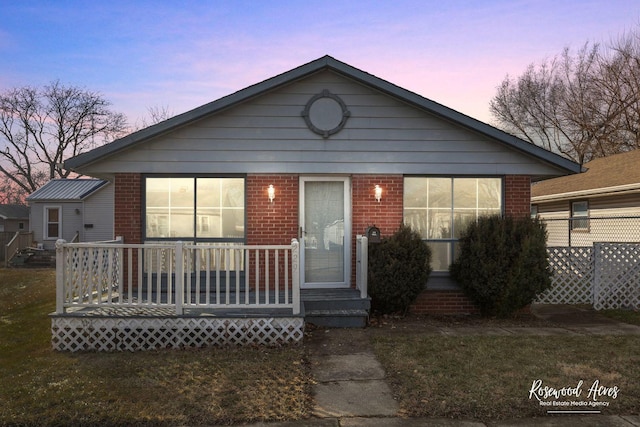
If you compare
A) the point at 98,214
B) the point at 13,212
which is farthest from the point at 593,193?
the point at 13,212

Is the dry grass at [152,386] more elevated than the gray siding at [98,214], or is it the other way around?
the gray siding at [98,214]

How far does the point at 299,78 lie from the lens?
8328 millimetres

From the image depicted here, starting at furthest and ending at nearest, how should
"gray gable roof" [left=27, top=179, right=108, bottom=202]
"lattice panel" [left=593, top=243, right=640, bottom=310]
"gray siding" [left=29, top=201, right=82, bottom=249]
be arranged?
"gray siding" [left=29, top=201, right=82, bottom=249], "gray gable roof" [left=27, top=179, right=108, bottom=202], "lattice panel" [left=593, top=243, right=640, bottom=310]

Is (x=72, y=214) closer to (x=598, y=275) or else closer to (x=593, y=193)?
(x=593, y=193)

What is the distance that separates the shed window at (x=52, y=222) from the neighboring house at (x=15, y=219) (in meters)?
12.0

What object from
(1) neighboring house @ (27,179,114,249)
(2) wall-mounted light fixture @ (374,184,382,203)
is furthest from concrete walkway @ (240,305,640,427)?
(1) neighboring house @ (27,179,114,249)

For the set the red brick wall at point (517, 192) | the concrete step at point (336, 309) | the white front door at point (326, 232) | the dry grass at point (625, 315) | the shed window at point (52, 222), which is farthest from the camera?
the shed window at point (52, 222)

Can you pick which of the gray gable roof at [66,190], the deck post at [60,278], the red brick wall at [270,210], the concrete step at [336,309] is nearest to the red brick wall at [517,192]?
the concrete step at [336,309]

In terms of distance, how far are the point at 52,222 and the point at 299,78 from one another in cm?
2100

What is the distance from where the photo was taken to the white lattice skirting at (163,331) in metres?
6.31

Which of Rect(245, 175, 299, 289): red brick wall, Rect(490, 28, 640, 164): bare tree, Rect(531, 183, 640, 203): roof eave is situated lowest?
Rect(245, 175, 299, 289): red brick wall

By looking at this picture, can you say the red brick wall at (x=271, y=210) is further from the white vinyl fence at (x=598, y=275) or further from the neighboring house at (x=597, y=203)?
the neighboring house at (x=597, y=203)

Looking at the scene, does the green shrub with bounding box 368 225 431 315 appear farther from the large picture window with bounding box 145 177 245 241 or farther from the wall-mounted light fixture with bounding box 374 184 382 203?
Result: the large picture window with bounding box 145 177 245 241

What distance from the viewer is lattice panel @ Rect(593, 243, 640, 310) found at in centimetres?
934
